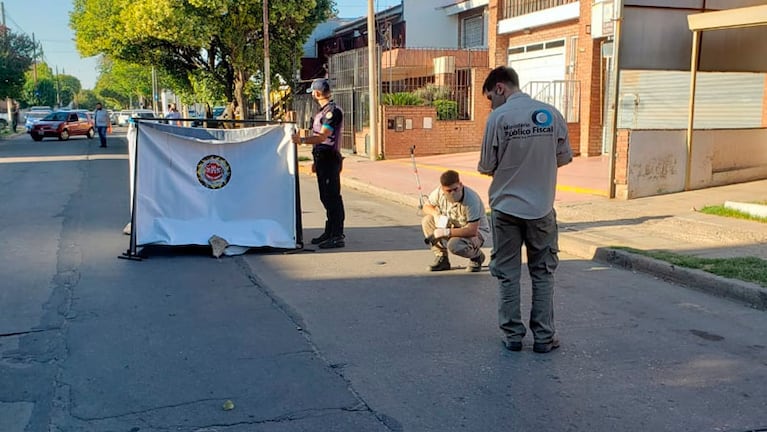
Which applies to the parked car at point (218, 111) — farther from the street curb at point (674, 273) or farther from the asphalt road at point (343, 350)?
the street curb at point (674, 273)

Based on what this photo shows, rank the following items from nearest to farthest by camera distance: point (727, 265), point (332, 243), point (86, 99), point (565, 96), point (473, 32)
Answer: point (727, 265) < point (332, 243) < point (565, 96) < point (473, 32) < point (86, 99)

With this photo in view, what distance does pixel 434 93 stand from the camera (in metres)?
22.9

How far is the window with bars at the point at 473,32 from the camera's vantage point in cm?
2966

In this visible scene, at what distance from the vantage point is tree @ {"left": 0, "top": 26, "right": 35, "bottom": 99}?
120ft

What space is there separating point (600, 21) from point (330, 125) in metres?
12.4

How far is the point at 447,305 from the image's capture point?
603 centimetres

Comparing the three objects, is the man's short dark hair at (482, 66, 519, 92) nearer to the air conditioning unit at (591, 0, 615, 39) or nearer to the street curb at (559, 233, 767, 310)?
the street curb at (559, 233, 767, 310)

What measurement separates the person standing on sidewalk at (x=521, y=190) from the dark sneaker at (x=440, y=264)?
2.32 metres

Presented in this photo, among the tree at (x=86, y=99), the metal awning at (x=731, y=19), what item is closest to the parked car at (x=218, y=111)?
the metal awning at (x=731, y=19)

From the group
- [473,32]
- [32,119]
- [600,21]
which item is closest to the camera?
[600,21]

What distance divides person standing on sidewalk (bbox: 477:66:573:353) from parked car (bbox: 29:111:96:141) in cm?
3387

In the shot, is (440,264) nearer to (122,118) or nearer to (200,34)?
(200,34)

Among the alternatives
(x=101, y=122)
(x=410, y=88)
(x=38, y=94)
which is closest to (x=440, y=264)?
(x=410, y=88)

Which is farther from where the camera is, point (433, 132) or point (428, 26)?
point (428, 26)
